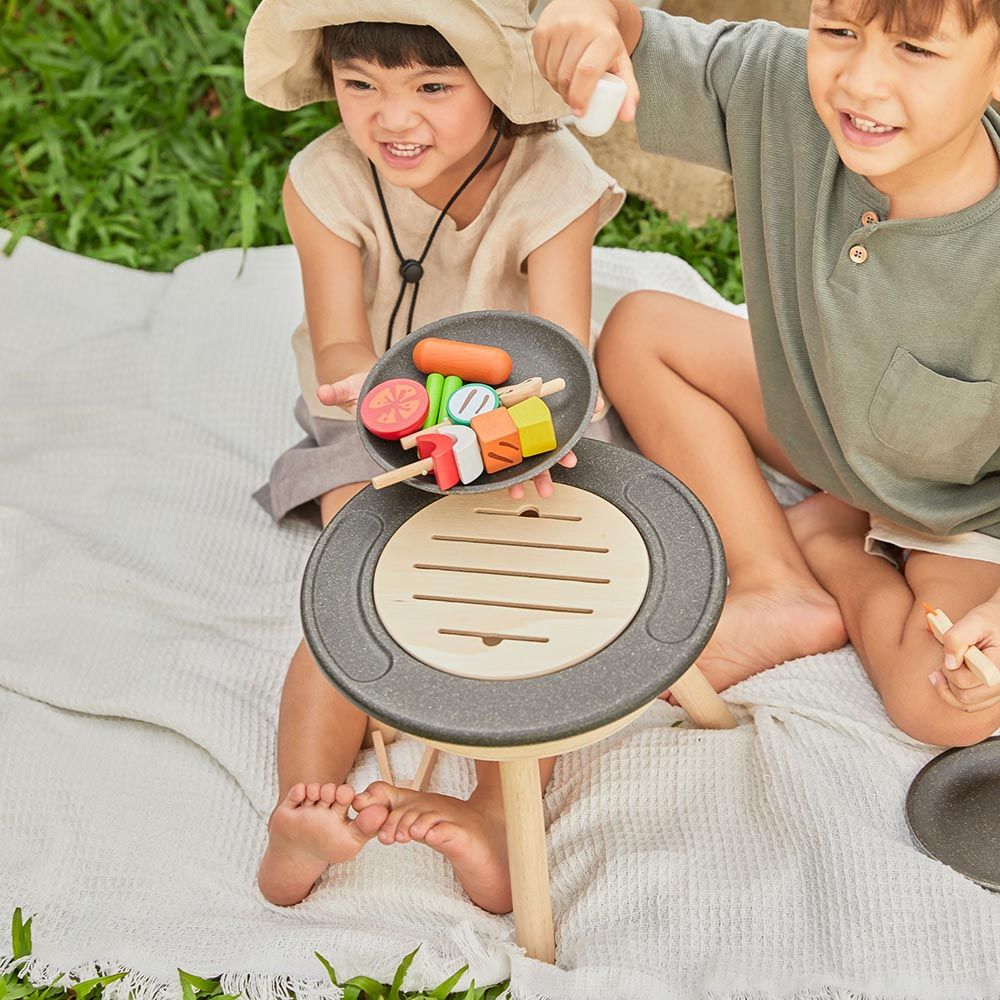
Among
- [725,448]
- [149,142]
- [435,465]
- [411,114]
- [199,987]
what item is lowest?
[199,987]

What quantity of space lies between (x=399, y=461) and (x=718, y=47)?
57 cm

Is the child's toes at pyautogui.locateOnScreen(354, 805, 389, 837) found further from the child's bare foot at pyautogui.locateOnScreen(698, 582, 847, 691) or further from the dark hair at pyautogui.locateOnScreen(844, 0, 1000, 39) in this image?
the dark hair at pyautogui.locateOnScreen(844, 0, 1000, 39)

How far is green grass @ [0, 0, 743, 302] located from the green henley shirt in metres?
0.75

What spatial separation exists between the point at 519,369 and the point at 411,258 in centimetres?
39

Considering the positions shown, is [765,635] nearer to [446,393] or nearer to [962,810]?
[962,810]

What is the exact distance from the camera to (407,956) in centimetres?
120

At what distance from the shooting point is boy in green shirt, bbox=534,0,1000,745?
113cm

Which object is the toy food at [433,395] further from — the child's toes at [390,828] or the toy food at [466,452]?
the child's toes at [390,828]

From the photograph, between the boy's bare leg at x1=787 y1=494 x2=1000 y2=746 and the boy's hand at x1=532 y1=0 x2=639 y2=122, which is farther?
the boy's bare leg at x1=787 y1=494 x2=1000 y2=746

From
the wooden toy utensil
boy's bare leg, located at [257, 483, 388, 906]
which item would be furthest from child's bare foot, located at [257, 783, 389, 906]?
the wooden toy utensil

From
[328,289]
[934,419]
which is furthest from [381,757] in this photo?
[934,419]

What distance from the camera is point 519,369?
1241mm

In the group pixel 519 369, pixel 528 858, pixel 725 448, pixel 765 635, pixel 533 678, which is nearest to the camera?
pixel 533 678

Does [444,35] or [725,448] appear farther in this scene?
[725,448]
